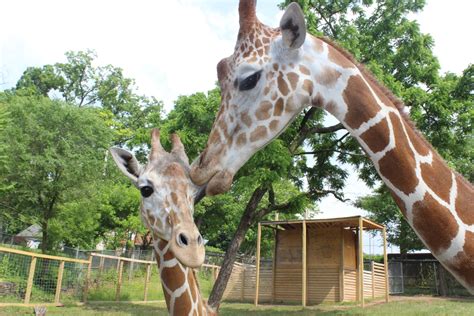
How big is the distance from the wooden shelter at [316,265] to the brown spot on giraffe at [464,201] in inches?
583

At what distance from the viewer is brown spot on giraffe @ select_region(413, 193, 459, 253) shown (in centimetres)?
214

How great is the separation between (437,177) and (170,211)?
210 centimetres

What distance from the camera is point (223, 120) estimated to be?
2516 millimetres

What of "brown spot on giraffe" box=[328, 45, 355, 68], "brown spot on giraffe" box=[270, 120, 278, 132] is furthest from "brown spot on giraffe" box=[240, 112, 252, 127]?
"brown spot on giraffe" box=[328, 45, 355, 68]

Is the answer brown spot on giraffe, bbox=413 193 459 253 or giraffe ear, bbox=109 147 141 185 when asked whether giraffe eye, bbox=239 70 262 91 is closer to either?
brown spot on giraffe, bbox=413 193 459 253

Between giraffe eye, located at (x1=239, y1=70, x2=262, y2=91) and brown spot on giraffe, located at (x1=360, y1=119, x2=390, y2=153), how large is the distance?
0.67m

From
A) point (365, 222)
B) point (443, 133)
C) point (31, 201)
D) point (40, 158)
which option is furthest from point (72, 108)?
point (443, 133)

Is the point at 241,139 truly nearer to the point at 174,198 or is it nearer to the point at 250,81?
the point at 250,81

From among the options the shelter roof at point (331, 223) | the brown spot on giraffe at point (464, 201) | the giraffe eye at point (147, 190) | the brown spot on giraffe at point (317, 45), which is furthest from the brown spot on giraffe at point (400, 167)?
the shelter roof at point (331, 223)

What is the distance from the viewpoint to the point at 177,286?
400 cm

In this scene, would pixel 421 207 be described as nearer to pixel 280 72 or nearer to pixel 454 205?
pixel 454 205

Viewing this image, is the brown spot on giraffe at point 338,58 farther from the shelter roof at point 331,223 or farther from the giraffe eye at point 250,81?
the shelter roof at point 331,223

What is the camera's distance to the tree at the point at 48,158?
1886 cm

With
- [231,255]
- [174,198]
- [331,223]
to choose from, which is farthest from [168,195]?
[331,223]
